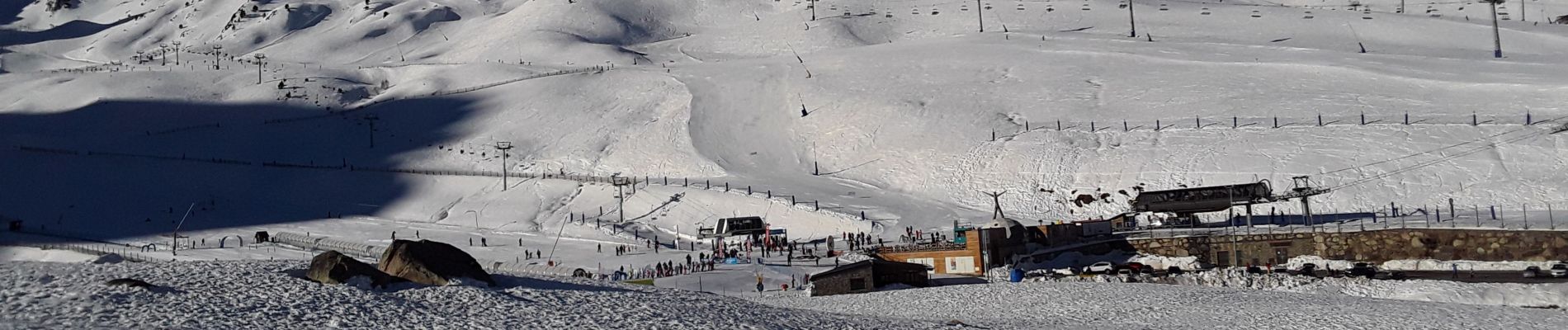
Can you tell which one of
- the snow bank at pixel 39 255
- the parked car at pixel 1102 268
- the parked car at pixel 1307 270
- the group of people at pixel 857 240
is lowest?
the parked car at pixel 1307 270

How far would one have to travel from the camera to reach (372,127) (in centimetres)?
8044

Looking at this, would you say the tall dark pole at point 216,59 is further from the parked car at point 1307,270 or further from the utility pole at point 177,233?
the parked car at point 1307,270

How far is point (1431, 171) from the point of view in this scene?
171ft

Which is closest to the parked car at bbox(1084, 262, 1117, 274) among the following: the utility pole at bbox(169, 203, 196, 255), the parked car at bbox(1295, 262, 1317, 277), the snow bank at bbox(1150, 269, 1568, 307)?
the snow bank at bbox(1150, 269, 1568, 307)

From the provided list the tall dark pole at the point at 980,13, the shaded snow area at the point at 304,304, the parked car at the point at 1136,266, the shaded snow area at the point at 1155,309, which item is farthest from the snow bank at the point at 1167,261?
the tall dark pole at the point at 980,13

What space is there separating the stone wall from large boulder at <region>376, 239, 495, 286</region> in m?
26.5

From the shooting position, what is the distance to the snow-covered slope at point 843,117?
56781mm

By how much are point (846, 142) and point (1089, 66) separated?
16091 millimetres

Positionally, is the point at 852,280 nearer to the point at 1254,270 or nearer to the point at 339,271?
the point at 1254,270

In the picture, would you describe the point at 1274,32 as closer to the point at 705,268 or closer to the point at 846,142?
the point at 846,142

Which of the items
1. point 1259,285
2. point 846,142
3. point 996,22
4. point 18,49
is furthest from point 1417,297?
point 18,49

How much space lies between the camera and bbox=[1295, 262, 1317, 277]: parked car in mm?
37562

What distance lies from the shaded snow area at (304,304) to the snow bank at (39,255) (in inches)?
1142

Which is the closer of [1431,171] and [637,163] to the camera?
[1431,171]
